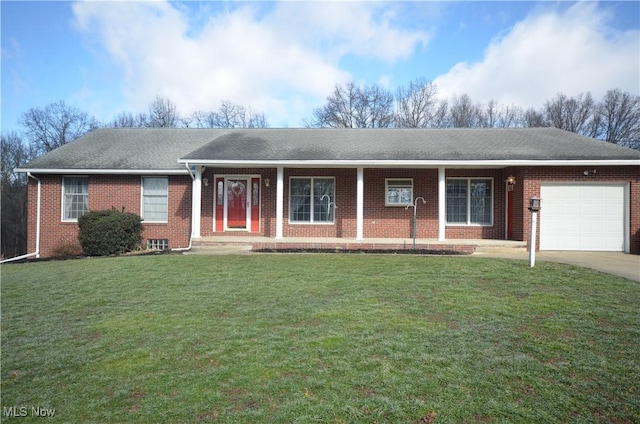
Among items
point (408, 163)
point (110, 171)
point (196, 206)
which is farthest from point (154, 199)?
point (408, 163)

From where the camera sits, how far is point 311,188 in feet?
47.3

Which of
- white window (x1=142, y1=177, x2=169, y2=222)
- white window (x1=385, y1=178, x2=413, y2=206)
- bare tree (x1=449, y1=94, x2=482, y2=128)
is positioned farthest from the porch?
bare tree (x1=449, y1=94, x2=482, y2=128)

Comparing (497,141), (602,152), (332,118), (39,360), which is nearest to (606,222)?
(602,152)

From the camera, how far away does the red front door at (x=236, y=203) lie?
47.5 feet

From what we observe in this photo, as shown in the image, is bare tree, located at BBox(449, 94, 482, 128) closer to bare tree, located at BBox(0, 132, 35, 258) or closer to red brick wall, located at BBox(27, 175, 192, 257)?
red brick wall, located at BBox(27, 175, 192, 257)

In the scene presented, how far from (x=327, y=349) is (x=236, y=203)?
11.1 metres

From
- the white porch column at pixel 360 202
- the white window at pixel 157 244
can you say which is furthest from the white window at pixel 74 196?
the white porch column at pixel 360 202

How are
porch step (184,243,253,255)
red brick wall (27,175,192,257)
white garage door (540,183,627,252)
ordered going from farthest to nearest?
1. red brick wall (27,175,192,257)
2. white garage door (540,183,627,252)
3. porch step (184,243,253,255)

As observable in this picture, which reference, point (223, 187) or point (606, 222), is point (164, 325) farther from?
point (606, 222)

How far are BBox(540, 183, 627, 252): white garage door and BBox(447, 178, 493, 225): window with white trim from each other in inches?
74.9

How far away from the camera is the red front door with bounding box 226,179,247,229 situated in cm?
1448

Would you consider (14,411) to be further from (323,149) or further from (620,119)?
(620,119)

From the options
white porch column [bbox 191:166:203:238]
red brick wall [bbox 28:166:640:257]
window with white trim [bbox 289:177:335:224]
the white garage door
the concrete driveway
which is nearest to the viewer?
the concrete driveway

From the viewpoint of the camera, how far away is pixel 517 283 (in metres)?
7.07
